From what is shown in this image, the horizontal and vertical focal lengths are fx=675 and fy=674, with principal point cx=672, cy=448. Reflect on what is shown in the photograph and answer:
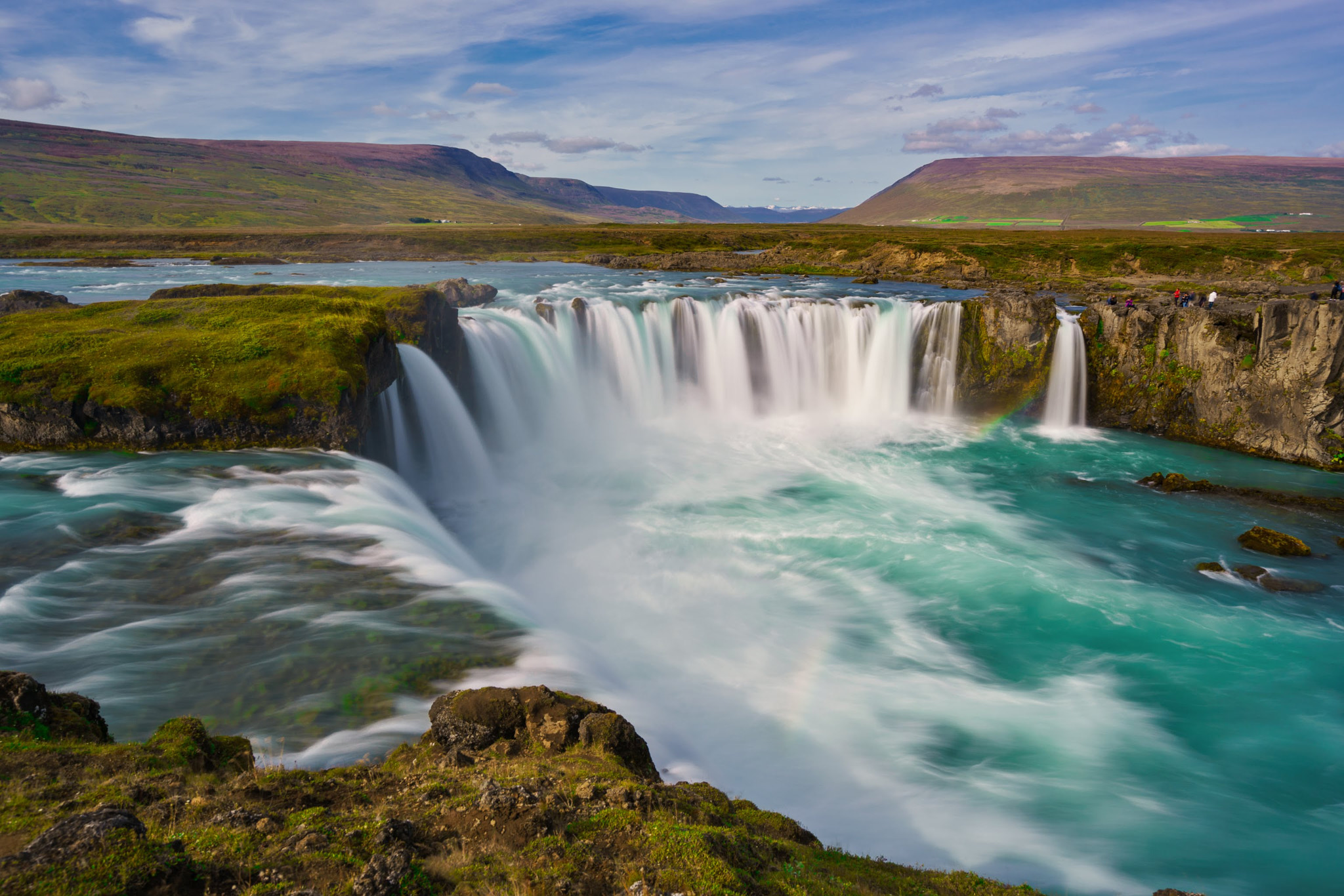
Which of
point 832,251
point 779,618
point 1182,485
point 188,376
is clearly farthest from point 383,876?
point 832,251

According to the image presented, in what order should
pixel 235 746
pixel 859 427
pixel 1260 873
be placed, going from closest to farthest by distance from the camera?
1. pixel 235 746
2. pixel 1260 873
3. pixel 859 427

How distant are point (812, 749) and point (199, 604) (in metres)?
10.3

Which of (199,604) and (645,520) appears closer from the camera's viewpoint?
(199,604)

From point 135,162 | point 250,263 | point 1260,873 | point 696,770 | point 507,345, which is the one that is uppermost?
point 135,162

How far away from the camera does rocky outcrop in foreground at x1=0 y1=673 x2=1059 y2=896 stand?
4402mm

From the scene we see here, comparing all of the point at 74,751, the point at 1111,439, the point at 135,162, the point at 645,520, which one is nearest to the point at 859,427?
the point at 1111,439

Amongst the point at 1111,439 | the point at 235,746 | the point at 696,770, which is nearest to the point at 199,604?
the point at 235,746

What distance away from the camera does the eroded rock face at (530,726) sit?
7.60m

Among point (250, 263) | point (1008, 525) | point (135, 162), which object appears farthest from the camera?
point (135, 162)

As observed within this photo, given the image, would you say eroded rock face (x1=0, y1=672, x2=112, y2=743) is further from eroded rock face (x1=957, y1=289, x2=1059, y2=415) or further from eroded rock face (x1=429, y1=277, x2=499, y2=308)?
eroded rock face (x1=957, y1=289, x2=1059, y2=415)

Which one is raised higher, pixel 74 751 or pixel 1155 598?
pixel 74 751

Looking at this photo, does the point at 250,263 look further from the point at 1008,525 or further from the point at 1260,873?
the point at 1260,873

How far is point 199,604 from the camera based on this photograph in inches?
426

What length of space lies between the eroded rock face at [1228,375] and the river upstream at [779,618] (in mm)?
1485
